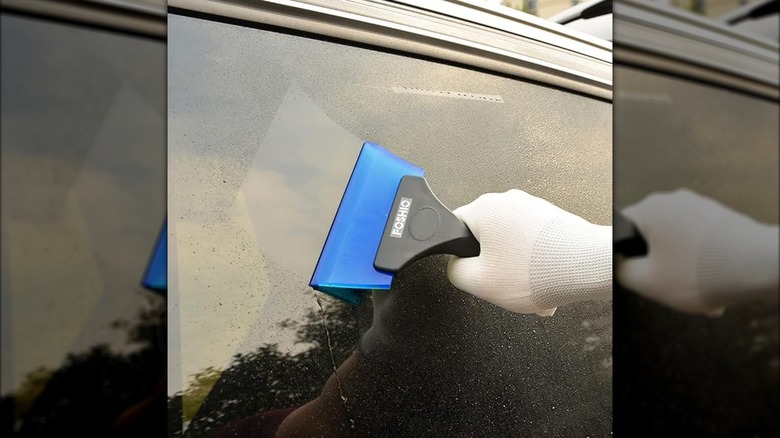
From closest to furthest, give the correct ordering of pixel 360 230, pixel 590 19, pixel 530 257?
pixel 590 19 → pixel 530 257 → pixel 360 230

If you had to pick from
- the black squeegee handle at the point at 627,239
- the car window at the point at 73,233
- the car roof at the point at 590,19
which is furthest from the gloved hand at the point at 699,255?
the car roof at the point at 590,19

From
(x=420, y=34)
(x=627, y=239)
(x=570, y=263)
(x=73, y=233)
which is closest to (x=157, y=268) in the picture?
(x=73, y=233)

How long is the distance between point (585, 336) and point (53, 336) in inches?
30.0

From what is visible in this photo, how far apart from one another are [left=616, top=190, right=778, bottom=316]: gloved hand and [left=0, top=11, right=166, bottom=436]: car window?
0.20 metres

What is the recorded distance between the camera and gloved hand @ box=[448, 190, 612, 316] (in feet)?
1.98

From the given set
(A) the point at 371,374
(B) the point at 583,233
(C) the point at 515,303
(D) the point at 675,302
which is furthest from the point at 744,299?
(A) the point at 371,374

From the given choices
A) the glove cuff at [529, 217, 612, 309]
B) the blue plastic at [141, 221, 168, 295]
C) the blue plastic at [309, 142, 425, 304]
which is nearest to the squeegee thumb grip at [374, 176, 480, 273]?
the blue plastic at [309, 142, 425, 304]

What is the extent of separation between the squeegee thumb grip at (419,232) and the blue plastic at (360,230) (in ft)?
0.05

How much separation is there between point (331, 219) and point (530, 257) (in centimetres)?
30

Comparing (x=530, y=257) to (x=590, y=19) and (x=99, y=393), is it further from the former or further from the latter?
(x=99, y=393)

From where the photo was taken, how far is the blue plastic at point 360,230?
31.3 inches

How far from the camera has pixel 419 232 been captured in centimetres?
82

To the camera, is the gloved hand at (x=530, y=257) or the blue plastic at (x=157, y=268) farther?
the gloved hand at (x=530, y=257)

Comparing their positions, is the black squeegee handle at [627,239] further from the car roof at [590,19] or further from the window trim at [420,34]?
the window trim at [420,34]
